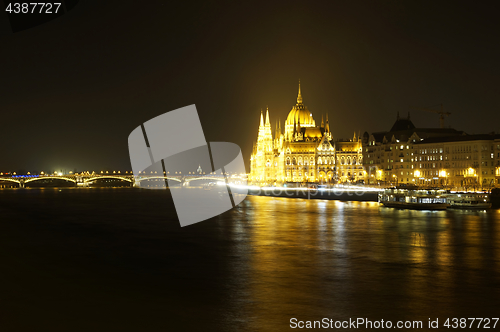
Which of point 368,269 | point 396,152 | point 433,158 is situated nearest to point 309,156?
point 396,152

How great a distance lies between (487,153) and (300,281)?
85.8 meters

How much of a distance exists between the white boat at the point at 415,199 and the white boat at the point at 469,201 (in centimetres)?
84

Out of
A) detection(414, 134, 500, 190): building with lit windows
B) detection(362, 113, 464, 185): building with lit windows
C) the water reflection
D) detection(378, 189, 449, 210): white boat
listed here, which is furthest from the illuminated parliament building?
the water reflection

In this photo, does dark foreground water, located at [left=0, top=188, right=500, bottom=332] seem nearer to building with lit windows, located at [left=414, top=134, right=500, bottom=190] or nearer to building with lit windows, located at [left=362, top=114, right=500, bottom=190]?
building with lit windows, located at [left=362, top=114, right=500, bottom=190]

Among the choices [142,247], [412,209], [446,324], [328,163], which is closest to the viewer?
[446,324]

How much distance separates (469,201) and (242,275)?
1650 inches

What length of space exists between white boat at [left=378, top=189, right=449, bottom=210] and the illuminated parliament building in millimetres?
86130

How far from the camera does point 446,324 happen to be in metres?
16.2

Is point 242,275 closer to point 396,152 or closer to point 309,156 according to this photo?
point 396,152

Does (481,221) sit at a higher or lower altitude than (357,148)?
lower

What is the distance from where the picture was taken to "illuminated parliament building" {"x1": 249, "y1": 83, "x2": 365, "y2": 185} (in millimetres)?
159500

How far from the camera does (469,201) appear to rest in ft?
194

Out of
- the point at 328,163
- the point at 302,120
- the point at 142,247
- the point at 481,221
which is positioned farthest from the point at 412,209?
the point at 302,120

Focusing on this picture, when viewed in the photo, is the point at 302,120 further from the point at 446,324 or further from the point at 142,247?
the point at 446,324
